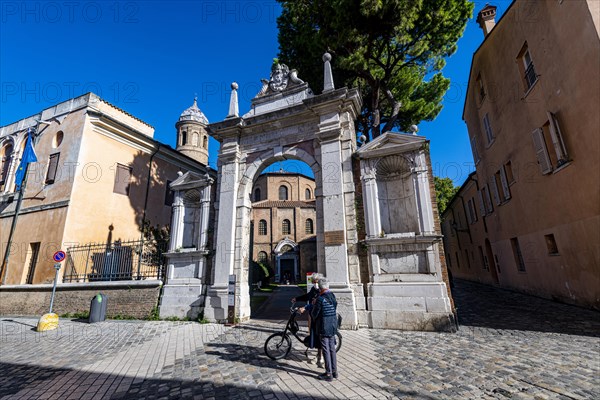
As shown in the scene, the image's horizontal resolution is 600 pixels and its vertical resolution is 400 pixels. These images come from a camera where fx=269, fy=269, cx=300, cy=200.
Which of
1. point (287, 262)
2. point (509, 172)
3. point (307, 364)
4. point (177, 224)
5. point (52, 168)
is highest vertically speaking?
point (52, 168)

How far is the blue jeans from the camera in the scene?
4102 millimetres

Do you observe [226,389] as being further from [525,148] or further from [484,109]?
[484,109]

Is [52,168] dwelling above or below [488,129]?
below

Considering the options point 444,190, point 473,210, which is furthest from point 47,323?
point 444,190

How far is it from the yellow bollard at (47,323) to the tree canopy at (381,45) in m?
13.5

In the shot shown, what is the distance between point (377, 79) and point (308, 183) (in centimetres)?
2515

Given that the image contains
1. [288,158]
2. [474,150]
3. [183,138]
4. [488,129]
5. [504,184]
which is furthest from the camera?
[183,138]

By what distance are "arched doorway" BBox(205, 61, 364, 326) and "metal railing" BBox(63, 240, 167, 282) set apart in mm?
2941

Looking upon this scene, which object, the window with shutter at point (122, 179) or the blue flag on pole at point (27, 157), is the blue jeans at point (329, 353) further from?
the blue flag on pole at point (27, 157)

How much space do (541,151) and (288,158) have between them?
9.04m

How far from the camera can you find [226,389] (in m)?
3.87

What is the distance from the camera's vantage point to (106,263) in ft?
34.5

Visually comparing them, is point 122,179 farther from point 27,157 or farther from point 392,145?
point 392,145

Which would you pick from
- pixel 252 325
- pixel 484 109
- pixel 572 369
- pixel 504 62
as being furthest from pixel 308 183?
pixel 572 369
